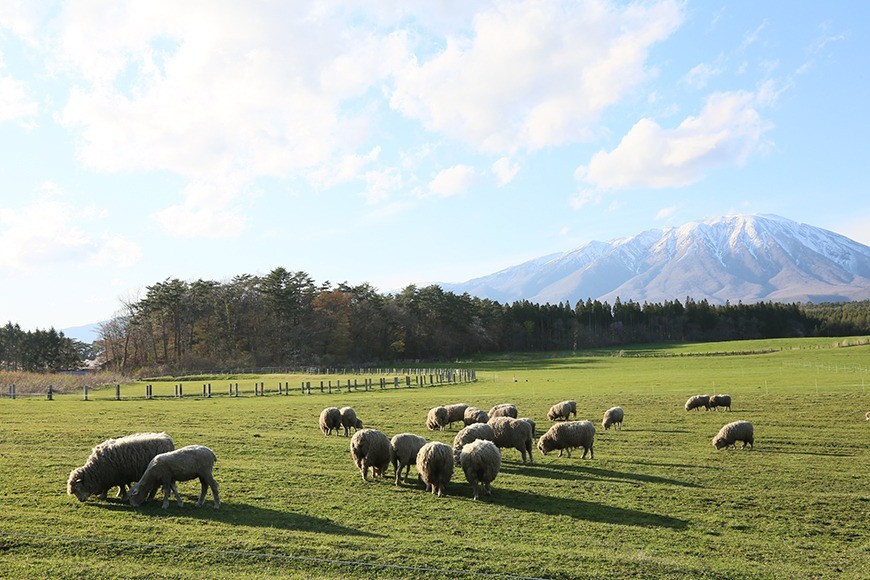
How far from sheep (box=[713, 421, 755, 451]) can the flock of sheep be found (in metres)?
5.19

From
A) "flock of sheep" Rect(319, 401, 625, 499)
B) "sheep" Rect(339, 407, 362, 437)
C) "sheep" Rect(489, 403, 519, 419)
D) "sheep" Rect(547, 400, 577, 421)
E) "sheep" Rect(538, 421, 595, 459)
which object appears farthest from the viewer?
"sheep" Rect(547, 400, 577, 421)

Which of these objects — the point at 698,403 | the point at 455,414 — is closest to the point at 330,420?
the point at 455,414

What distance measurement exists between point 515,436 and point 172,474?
10410 millimetres

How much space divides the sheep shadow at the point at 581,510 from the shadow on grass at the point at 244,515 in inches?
162

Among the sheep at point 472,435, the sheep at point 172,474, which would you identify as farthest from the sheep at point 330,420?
the sheep at point 172,474

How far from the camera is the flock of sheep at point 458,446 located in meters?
15.4

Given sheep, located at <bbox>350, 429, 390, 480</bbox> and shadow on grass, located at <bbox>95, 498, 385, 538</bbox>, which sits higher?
sheep, located at <bbox>350, 429, 390, 480</bbox>

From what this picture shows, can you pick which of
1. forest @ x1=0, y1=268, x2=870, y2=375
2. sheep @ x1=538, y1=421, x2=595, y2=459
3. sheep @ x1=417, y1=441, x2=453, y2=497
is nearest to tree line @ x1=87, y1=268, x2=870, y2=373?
forest @ x1=0, y1=268, x2=870, y2=375

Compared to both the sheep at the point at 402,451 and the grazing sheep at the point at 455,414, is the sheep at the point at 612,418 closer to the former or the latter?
the grazing sheep at the point at 455,414

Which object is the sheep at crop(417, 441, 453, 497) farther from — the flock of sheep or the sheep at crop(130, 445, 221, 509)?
the sheep at crop(130, 445, 221, 509)

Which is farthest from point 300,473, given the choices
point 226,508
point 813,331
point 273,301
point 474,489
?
point 813,331

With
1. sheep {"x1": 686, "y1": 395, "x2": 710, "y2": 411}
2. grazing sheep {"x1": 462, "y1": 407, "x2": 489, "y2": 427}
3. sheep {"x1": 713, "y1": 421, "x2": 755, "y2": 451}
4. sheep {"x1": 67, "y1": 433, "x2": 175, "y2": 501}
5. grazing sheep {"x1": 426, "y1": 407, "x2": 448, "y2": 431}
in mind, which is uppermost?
sheep {"x1": 67, "y1": 433, "x2": 175, "y2": 501}

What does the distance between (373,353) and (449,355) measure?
17.4 metres

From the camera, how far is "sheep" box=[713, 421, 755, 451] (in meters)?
22.5
